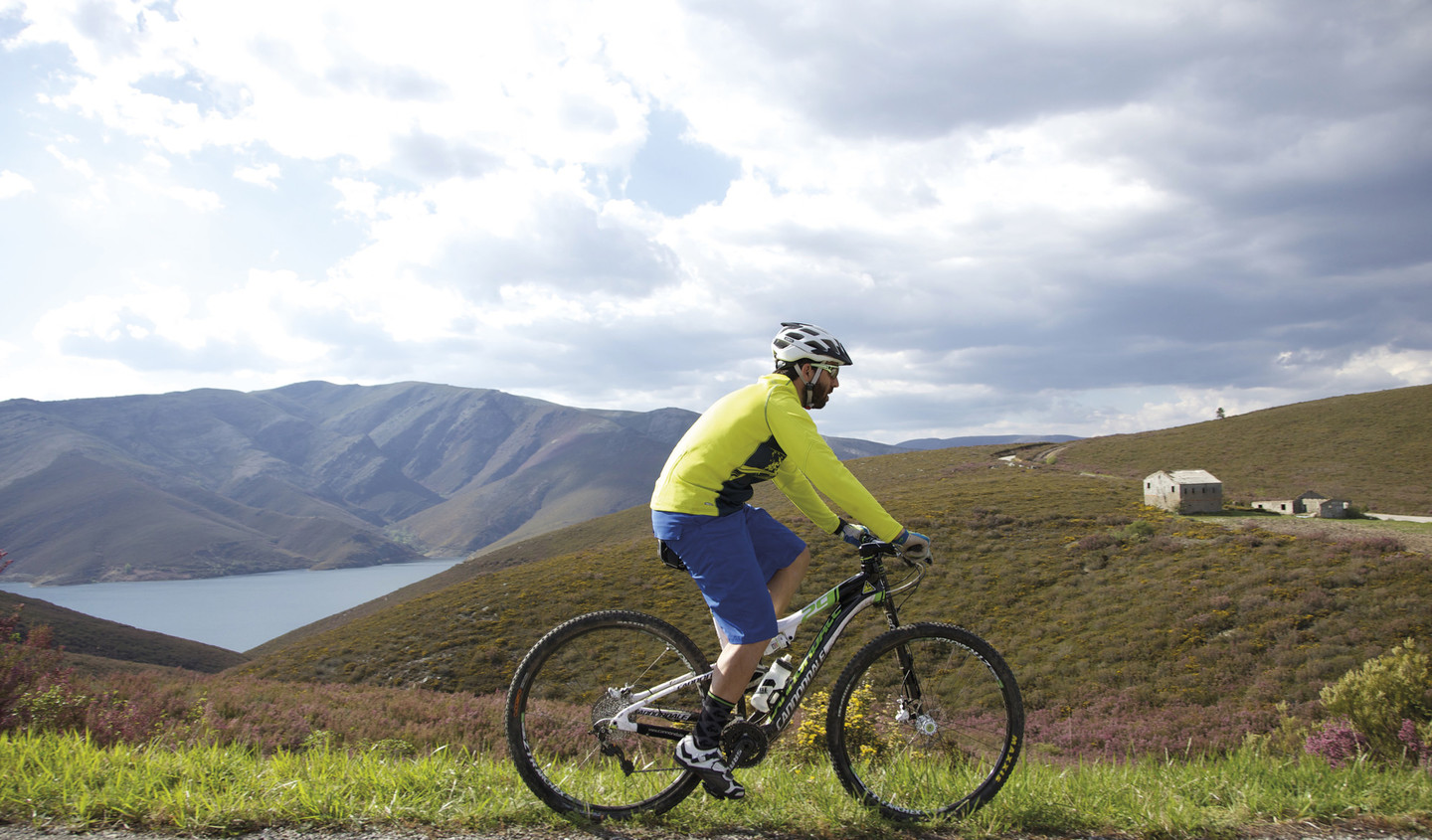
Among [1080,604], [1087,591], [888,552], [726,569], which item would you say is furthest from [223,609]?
[888,552]

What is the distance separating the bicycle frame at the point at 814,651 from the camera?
11.8 ft

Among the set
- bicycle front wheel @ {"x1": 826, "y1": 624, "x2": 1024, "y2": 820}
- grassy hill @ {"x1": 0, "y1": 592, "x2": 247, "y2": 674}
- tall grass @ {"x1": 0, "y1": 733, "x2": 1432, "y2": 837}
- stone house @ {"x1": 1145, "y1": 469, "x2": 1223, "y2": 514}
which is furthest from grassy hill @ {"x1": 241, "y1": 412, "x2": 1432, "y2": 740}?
grassy hill @ {"x1": 0, "y1": 592, "x2": 247, "y2": 674}

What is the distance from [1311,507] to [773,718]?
58.5 m

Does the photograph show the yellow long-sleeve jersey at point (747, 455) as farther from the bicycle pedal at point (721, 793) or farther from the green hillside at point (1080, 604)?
the green hillside at point (1080, 604)

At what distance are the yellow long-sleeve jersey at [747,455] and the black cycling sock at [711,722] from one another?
930 millimetres

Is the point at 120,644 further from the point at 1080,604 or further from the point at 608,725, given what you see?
the point at 608,725

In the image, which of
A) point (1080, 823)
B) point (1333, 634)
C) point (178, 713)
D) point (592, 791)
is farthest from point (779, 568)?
point (1333, 634)

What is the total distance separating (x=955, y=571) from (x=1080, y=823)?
36.2 meters

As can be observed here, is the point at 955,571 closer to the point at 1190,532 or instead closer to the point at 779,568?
the point at 1190,532

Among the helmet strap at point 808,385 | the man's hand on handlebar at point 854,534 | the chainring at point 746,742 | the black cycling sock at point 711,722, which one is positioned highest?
the helmet strap at point 808,385

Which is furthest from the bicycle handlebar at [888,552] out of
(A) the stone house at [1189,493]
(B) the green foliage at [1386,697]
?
(A) the stone house at [1189,493]

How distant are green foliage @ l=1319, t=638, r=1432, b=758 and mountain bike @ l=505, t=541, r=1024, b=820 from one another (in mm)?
5511

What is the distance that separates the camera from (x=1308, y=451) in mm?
74688

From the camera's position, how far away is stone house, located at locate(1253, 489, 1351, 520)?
45219 millimetres
